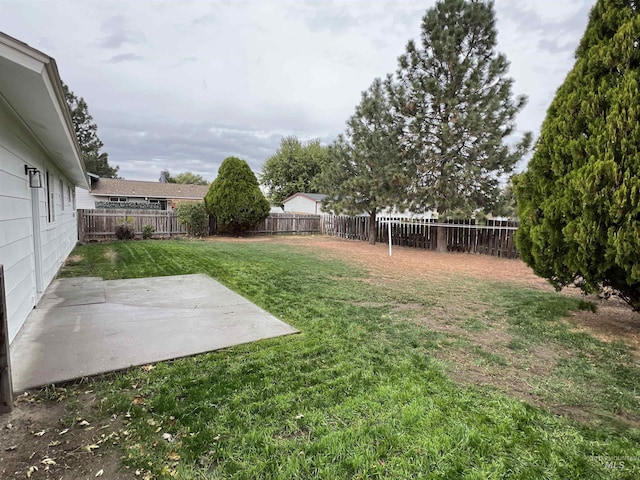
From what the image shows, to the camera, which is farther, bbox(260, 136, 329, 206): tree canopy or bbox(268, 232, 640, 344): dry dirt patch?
bbox(260, 136, 329, 206): tree canopy

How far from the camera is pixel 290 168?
37219 mm

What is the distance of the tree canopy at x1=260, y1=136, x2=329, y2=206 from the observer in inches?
1463

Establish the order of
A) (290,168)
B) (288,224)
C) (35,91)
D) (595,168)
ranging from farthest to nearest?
(290,168) → (288,224) → (595,168) → (35,91)

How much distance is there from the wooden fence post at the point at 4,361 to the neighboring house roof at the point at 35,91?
146 centimetres

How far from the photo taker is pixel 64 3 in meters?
6.74

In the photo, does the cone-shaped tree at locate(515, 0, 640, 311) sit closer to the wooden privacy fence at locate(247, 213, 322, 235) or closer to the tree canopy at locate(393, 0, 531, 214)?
the tree canopy at locate(393, 0, 531, 214)

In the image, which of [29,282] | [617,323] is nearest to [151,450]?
[29,282]

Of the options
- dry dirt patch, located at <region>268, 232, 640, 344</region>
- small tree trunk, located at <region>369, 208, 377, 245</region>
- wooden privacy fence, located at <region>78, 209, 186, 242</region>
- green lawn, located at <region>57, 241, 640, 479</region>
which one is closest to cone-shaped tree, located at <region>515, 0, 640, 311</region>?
dry dirt patch, located at <region>268, 232, 640, 344</region>

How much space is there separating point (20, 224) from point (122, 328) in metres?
1.89

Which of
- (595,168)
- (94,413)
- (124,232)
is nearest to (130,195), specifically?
(124,232)

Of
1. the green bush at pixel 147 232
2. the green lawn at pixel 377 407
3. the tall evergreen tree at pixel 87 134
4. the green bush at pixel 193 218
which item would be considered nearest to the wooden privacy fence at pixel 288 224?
the green bush at pixel 193 218

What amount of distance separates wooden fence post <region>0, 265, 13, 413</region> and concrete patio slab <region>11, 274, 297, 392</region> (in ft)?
0.92

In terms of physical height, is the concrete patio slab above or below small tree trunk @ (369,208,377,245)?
below

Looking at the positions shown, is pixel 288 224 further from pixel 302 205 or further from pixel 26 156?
pixel 26 156
